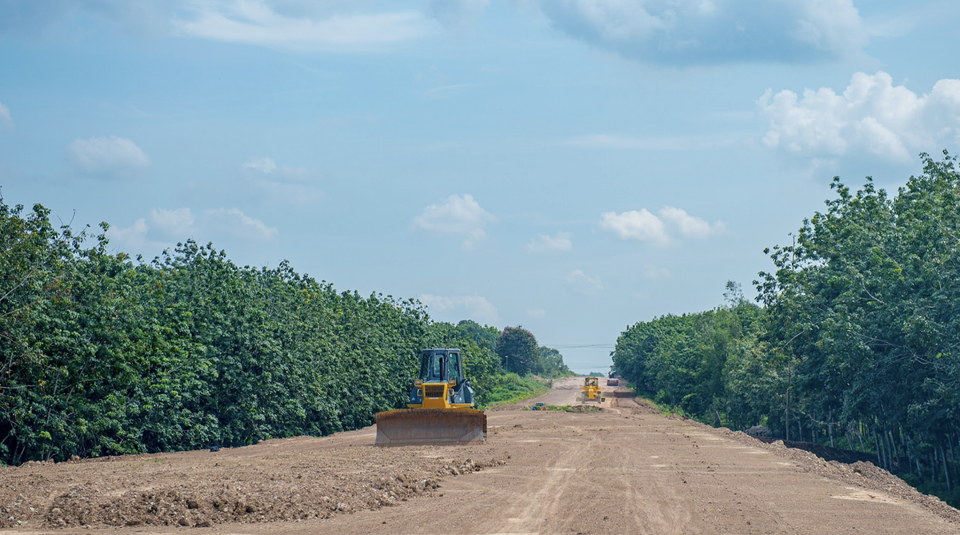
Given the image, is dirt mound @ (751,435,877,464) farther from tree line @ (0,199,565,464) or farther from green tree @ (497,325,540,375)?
green tree @ (497,325,540,375)

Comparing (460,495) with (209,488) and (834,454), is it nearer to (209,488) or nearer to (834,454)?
(209,488)

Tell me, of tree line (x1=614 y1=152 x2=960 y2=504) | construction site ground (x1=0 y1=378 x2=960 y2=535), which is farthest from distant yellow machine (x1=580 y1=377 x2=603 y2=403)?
construction site ground (x1=0 y1=378 x2=960 y2=535)

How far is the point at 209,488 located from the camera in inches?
490

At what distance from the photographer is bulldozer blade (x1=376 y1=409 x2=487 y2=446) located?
23.2 metres

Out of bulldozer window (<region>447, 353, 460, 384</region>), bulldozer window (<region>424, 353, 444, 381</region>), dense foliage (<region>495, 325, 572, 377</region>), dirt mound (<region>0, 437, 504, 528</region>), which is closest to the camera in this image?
dirt mound (<region>0, 437, 504, 528</region>)

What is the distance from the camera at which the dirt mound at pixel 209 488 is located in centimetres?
1087

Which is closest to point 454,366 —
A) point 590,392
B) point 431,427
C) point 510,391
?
point 431,427

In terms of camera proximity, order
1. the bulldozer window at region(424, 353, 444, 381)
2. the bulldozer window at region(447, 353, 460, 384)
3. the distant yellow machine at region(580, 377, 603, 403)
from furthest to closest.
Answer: the distant yellow machine at region(580, 377, 603, 403), the bulldozer window at region(424, 353, 444, 381), the bulldozer window at region(447, 353, 460, 384)

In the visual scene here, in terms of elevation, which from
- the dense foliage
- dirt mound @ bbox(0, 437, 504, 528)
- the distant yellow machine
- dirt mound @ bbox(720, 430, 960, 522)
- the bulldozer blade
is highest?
the dense foliage

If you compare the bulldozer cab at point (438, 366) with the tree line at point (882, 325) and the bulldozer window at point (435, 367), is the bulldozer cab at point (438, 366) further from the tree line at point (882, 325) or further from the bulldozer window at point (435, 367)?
the tree line at point (882, 325)

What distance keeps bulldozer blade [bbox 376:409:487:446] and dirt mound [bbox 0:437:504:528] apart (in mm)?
4071

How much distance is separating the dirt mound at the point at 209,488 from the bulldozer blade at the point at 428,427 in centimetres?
407

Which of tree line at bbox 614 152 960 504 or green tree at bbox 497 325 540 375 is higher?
green tree at bbox 497 325 540 375

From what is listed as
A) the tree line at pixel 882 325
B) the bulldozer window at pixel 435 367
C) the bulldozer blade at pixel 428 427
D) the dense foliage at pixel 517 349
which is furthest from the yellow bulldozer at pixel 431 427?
the dense foliage at pixel 517 349
